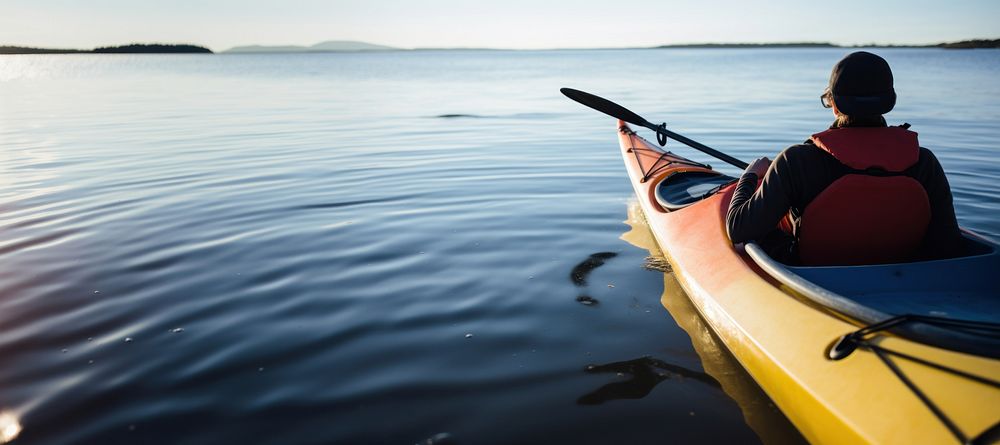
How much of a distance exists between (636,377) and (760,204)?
3.66ft

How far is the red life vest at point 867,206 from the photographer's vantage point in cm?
312

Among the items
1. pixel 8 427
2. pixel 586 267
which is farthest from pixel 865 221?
pixel 8 427

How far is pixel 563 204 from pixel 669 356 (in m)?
3.93

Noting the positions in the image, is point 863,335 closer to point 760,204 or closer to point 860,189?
point 860,189

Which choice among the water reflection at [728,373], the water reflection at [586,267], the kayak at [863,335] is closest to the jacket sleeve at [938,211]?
the kayak at [863,335]

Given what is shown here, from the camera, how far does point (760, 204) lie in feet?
11.3

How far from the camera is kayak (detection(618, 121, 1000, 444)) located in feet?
7.32

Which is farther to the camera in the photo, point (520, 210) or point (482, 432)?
point (520, 210)

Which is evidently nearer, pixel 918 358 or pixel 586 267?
pixel 918 358

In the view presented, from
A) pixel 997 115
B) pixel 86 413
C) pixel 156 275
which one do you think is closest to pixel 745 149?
pixel 997 115

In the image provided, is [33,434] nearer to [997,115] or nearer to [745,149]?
[745,149]

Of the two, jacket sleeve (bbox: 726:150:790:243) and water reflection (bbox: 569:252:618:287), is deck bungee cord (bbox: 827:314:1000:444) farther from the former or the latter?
water reflection (bbox: 569:252:618:287)

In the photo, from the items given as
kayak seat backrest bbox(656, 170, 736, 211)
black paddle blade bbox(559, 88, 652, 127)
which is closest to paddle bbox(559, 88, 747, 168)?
black paddle blade bbox(559, 88, 652, 127)

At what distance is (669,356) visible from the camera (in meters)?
3.76
